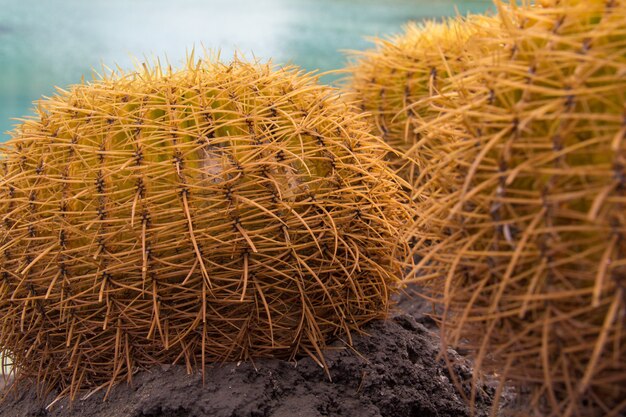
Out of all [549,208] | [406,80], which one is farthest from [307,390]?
[406,80]

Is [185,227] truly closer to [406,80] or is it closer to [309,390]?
[309,390]

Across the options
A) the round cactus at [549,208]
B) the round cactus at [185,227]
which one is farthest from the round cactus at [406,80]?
the round cactus at [549,208]

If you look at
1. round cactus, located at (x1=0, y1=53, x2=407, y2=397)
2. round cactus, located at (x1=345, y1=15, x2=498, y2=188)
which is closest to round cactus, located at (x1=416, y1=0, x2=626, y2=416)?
round cactus, located at (x1=0, y1=53, x2=407, y2=397)

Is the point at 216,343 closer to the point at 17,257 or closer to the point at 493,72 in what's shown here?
the point at 17,257

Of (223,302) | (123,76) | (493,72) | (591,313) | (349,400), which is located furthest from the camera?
(123,76)

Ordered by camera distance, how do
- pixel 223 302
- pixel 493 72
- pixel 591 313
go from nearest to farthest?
pixel 591 313 → pixel 493 72 → pixel 223 302

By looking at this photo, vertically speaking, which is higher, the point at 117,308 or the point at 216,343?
the point at 117,308

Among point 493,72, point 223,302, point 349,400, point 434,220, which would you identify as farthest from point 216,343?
point 493,72
